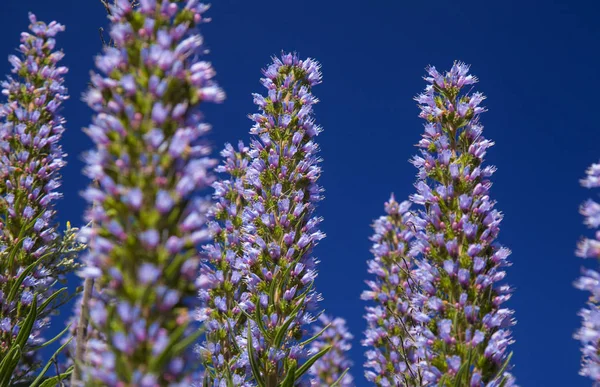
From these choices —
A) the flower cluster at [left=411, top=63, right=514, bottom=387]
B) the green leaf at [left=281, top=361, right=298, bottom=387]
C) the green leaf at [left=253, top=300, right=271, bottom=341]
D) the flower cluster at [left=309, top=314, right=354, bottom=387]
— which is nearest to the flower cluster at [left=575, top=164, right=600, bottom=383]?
the flower cluster at [left=411, top=63, right=514, bottom=387]

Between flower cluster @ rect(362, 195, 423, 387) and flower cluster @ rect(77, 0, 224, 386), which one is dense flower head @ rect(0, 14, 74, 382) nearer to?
flower cluster @ rect(77, 0, 224, 386)

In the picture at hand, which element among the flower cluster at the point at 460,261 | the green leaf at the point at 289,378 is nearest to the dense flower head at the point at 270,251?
the green leaf at the point at 289,378

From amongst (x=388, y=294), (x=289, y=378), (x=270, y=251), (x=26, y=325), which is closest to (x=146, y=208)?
(x=289, y=378)

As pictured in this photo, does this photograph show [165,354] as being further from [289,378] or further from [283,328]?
[283,328]

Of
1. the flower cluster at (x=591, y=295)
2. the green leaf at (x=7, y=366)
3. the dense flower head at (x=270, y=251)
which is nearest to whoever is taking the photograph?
the flower cluster at (x=591, y=295)

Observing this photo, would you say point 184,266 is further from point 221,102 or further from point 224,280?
point 224,280

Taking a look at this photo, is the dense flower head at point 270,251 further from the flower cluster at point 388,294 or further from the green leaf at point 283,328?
the flower cluster at point 388,294

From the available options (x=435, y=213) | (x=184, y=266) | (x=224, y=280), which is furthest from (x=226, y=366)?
(x=184, y=266)

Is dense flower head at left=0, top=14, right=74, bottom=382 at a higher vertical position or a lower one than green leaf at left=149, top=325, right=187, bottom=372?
higher
